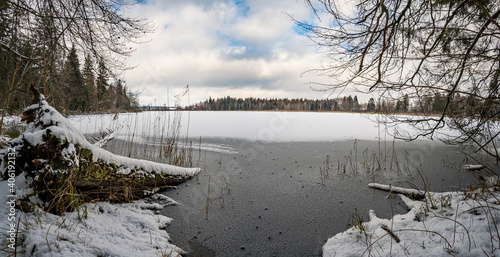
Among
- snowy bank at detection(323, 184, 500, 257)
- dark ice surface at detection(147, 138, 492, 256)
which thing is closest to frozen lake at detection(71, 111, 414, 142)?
dark ice surface at detection(147, 138, 492, 256)

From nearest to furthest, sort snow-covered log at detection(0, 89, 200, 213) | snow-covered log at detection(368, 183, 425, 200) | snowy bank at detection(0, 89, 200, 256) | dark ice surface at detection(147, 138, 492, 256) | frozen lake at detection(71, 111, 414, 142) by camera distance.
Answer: snowy bank at detection(0, 89, 200, 256)
snow-covered log at detection(0, 89, 200, 213)
dark ice surface at detection(147, 138, 492, 256)
snow-covered log at detection(368, 183, 425, 200)
frozen lake at detection(71, 111, 414, 142)

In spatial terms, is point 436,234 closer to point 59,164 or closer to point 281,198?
point 281,198

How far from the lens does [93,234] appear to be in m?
1.66

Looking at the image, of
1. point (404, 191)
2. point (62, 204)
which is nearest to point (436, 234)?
point (404, 191)

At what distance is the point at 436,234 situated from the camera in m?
1.71

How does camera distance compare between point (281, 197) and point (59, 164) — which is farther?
point (281, 197)

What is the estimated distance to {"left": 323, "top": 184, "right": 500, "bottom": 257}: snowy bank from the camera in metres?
1.46

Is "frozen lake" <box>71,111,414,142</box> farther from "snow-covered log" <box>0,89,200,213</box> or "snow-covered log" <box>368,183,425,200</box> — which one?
"snow-covered log" <box>0,89,200,213</box>

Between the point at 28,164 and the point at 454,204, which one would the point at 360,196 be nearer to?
the point at 454,204

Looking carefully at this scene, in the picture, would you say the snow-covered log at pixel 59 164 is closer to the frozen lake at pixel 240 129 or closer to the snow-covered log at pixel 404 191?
the frozen lake at pixel 240 129

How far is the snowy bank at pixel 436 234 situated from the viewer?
1.46m

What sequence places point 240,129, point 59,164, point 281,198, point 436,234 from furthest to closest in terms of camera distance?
point 240,129
point 281,198
point 59,164
point 436,234

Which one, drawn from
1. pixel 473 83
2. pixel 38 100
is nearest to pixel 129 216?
pixel 38 100

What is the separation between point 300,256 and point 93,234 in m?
1.76
